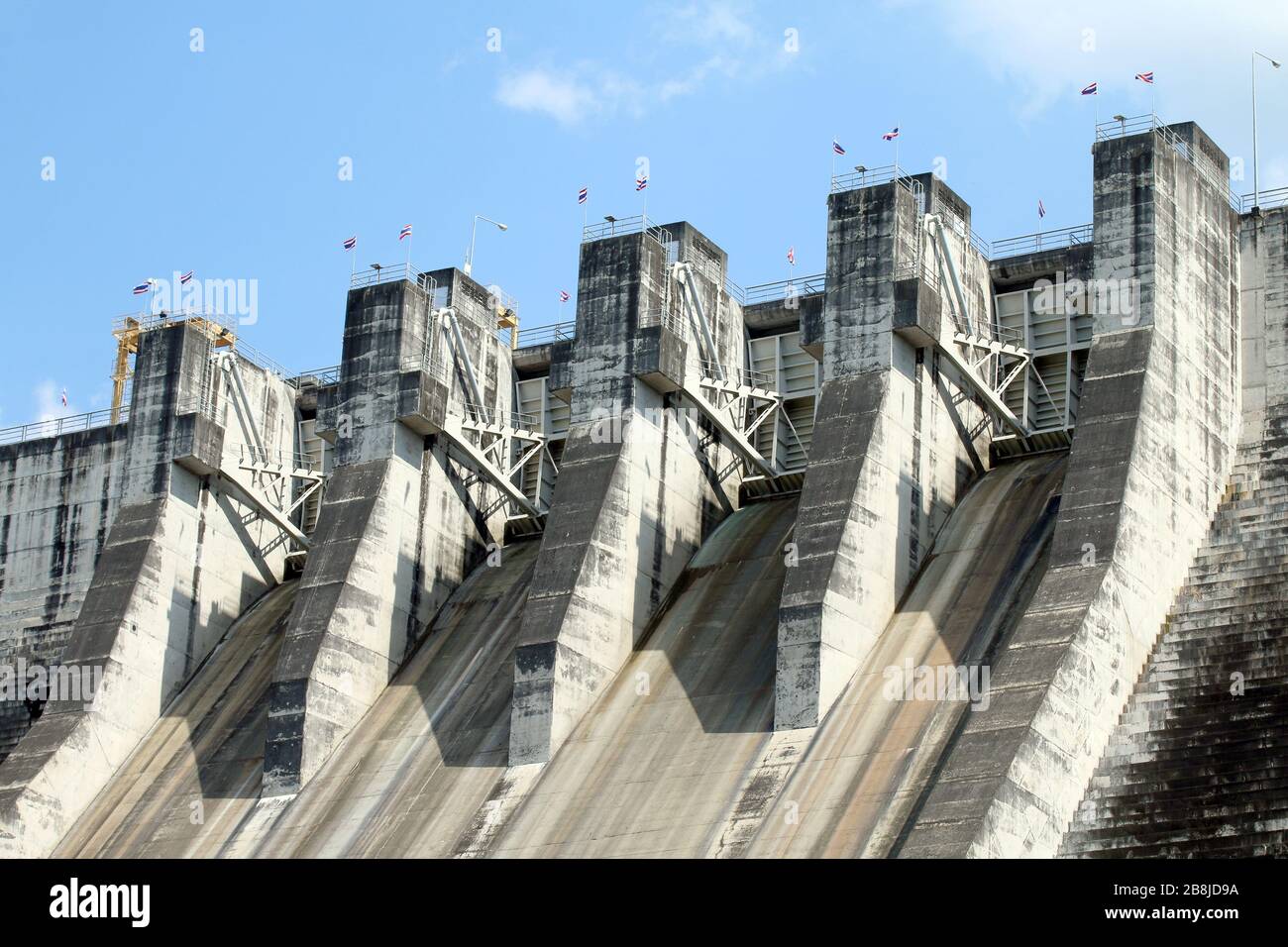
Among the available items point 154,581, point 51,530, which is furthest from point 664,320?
point 51,530

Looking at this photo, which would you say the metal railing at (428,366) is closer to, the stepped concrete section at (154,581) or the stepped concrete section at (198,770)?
the stepped concrete section at (154,581)

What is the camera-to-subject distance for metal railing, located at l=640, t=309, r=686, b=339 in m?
55.3

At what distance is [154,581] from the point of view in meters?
59.3

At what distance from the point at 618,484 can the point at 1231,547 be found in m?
13.1

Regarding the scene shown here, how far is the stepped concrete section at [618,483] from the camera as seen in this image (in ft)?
168

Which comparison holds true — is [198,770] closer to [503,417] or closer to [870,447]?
[503,417]

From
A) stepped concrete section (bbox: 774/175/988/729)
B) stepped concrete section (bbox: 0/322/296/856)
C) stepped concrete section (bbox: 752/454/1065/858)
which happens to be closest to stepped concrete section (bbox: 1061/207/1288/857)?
stepped concrete section (bbox: 752/454/1065/858)

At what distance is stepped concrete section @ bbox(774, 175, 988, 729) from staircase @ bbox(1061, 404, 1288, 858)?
19.6 ft

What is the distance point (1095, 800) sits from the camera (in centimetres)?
4291

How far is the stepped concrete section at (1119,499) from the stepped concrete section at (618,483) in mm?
10585

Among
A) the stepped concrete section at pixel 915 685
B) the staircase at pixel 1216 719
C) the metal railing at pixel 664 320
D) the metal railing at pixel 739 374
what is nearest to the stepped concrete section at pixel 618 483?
the metal railing at pixel 664 320

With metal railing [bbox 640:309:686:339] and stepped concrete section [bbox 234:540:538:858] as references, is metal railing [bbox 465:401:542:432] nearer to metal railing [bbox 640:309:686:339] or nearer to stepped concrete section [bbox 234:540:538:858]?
stepped concrete section [bbox 234:540:538:858]

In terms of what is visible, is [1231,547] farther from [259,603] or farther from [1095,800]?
[259,603]
